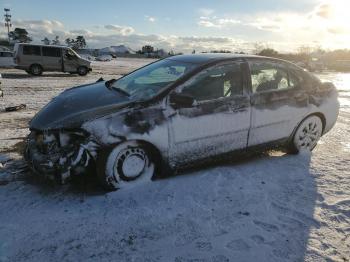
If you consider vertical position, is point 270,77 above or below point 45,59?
below

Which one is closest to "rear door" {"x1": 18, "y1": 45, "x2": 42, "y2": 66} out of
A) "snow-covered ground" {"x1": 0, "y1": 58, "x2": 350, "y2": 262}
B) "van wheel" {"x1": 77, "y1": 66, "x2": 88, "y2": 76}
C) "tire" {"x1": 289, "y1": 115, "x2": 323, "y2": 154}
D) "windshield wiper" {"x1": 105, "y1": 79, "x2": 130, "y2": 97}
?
"van wheel" {"x1": 77, "y1": 66, "x2": 88, "y2": 76}

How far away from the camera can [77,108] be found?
4.12 meters

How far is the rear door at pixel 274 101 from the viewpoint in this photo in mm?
4941

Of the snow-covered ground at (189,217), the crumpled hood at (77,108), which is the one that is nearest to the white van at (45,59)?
the snow-covered ground at (189,217)

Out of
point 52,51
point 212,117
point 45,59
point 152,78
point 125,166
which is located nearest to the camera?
point 125,166

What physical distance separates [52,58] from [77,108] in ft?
58.9

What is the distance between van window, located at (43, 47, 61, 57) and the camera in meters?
20.3

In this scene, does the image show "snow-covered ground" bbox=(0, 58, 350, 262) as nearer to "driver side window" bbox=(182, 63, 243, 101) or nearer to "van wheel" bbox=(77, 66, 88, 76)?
"driver side window" bbox=(182, 63, 243, 101)

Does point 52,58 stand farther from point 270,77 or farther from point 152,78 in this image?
point 270,77

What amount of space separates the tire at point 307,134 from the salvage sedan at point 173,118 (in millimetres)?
18

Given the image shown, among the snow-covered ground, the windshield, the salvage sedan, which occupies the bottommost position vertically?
the snow-covered ground

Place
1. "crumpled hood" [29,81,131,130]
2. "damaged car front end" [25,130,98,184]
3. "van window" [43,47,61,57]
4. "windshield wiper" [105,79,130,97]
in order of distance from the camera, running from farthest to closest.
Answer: "van window" [43,47,61,57], "windshield wiper" [105,79,130,97], "crumpled hood" [29,81,131,130], "damaged car front end" [25,130,98,184]

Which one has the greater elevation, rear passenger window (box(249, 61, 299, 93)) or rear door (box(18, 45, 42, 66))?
rear door (box(18, 45, 42, 66))

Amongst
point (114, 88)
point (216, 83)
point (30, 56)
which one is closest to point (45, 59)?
point (30, 56)
